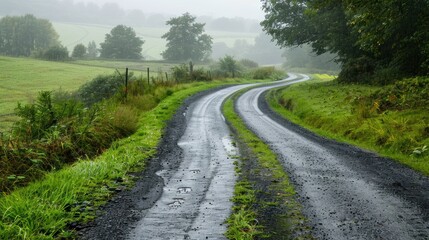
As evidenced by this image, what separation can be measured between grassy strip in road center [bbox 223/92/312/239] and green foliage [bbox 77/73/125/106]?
21.6 meters

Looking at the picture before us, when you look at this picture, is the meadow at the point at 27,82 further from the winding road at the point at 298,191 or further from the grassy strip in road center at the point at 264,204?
the grassy strip in road center at the point at 264,204

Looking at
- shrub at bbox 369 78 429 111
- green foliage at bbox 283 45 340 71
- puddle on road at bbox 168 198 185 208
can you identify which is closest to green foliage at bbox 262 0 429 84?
shrub at bbox 369 78 429 111

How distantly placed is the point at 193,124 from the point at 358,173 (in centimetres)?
857

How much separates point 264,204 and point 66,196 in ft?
11.4

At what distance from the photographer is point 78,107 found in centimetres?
1200

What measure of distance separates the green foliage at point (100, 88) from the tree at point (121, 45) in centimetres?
5955

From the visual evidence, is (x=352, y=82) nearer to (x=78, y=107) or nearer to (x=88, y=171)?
(x=78, y=107)

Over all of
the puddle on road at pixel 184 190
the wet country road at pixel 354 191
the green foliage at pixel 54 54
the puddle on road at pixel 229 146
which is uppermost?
the green foliage at pixel 54 54

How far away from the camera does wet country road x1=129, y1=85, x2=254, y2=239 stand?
511 cm

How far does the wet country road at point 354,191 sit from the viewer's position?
17.0ft

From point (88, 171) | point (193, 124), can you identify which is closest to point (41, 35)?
point (193, 124)

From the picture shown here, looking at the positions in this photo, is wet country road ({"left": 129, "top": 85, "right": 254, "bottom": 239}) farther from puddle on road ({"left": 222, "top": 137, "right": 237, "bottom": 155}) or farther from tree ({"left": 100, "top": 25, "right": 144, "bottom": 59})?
tree ({"left": 100, "top": 25, "right": 144, "bottom": 59})

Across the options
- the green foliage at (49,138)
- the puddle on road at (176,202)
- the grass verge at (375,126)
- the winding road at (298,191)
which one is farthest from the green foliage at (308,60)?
the puddle on road at (176,202)

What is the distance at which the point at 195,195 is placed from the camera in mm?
6633
